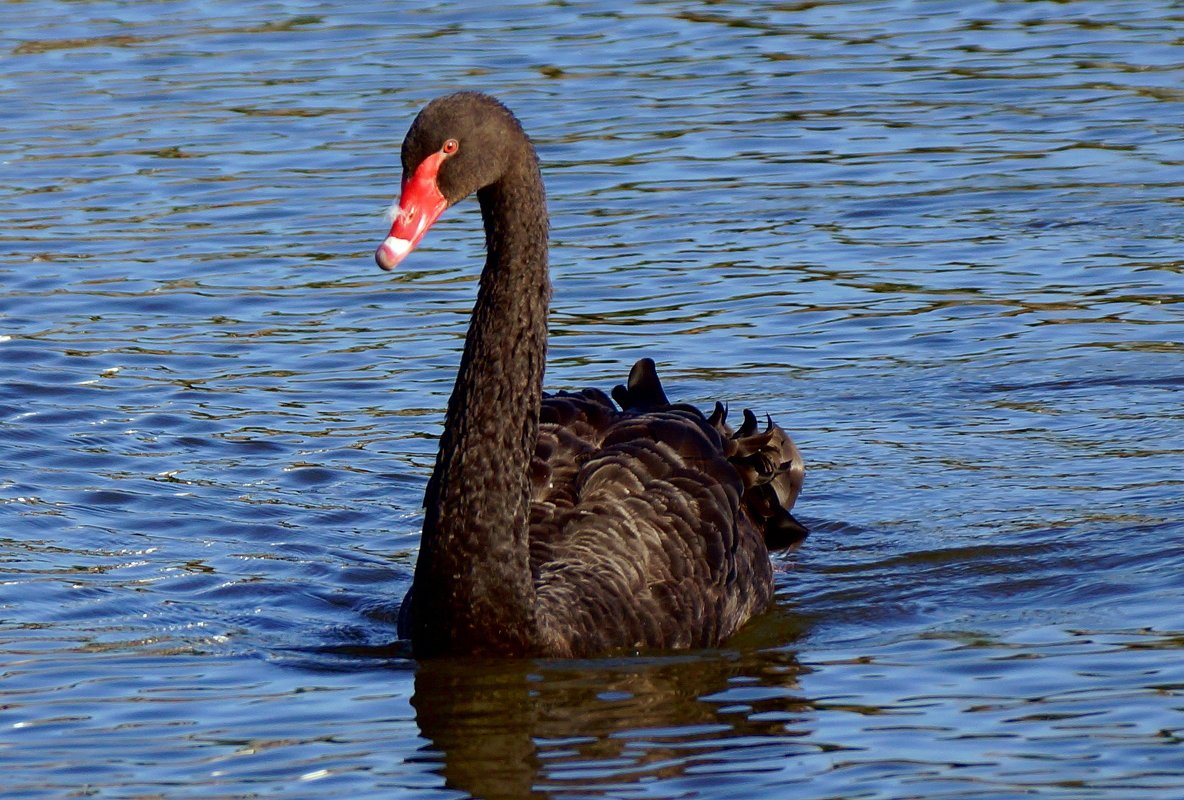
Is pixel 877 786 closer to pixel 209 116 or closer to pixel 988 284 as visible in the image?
pixel 988 284

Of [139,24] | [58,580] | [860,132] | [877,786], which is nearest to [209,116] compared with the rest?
[139,24]

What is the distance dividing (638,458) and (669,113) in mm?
7283

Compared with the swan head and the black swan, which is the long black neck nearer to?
the black swan

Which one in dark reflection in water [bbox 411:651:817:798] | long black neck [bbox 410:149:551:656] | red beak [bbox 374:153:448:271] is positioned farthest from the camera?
long black neck [bbox 410:149:551:656]

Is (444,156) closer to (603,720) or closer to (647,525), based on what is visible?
(647,525)

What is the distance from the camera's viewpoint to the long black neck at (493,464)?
7012 millimetres

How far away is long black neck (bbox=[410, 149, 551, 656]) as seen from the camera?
7.01 meters

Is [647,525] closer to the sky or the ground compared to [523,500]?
closer to the ground

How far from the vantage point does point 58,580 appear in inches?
316

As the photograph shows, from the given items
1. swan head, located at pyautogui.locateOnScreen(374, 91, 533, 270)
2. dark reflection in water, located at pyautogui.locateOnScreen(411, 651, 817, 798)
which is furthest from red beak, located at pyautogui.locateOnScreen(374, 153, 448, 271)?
dark reflection in water, located at pyautogui.locateOnScreen(411, 651, 817, 798)

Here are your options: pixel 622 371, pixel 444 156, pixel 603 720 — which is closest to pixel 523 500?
pixel 603 720

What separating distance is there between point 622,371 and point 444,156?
3.68 meters

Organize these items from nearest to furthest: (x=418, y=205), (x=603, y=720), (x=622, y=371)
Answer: (x=603, y=720), (x=418, y=205), (x=622, y=371)

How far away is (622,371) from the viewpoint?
10.4 m
